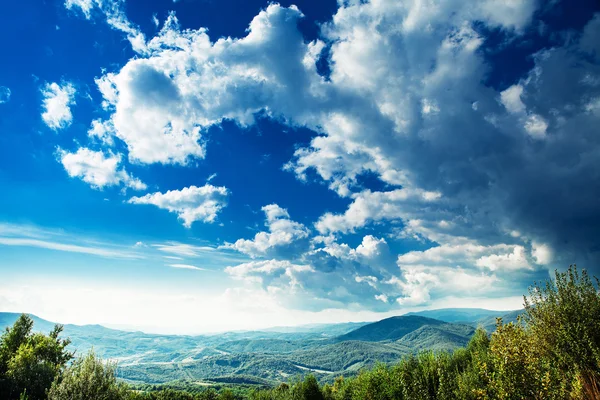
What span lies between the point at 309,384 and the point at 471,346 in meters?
55.5

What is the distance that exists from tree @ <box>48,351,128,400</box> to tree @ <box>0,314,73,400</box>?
850 centimetres

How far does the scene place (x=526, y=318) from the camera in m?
36.4

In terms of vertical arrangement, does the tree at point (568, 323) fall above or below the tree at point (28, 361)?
above

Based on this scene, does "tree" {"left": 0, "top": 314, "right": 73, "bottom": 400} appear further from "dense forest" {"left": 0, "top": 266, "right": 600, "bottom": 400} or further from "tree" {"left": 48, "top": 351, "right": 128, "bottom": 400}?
"tree" {"left": 48, "top": 351, "right": 128, "bottom": 400}

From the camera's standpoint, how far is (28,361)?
52.9 m

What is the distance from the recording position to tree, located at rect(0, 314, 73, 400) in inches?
1911

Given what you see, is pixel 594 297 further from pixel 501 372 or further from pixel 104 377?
pixel 104 377

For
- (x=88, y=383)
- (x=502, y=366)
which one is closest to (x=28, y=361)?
(x=88, y=383)

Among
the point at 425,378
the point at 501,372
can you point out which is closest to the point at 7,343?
the point at 425,378

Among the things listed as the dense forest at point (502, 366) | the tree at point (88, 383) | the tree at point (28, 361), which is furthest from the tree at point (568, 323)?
the tree at point (28, 361)

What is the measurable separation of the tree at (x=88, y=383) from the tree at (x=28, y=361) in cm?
850

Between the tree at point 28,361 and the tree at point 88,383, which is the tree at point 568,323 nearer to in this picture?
the tree at point 88,383

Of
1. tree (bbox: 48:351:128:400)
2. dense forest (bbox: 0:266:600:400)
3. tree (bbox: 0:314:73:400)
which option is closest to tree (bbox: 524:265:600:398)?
dense forest (bbox: 0:266:600:400)

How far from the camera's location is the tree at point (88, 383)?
31016mm
